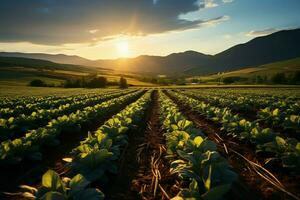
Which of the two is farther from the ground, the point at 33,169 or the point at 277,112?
the point at 277,112

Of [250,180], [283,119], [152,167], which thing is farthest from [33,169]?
[283,119]

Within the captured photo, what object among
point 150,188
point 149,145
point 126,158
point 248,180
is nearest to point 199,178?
point 150,188

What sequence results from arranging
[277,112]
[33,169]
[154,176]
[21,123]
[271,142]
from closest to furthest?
[154,176] < [271,142] < [33,169] < [277,112] < [21,123]

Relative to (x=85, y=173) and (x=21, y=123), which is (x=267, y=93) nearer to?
(x=21, y=123)

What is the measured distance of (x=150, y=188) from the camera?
511 cm

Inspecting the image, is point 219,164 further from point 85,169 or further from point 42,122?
point 42,122

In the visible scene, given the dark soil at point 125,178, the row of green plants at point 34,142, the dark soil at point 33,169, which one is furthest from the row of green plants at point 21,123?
the dark soil at point 125,178

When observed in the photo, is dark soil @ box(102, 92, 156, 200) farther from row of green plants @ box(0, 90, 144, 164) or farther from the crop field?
row of green plants @ box(0, 90, 144, 164)

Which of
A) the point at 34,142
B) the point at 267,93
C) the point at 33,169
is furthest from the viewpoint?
the point at 267,93

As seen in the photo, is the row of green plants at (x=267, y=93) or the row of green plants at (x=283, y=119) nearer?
the row of green plants at (x=283, y=119)

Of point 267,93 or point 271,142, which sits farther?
point 267,93

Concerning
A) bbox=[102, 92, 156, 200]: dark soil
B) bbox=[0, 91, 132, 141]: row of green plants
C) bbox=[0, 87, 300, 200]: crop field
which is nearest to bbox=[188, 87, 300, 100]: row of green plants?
bbox=[0, 87, 300, 200]: crop field

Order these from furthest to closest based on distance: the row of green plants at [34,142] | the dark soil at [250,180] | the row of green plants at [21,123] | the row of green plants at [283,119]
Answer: the row of green plants at [21,123]
the row of green plants at [283,119]
the row of green plants at [34,142]
the dark soil at [250,180]

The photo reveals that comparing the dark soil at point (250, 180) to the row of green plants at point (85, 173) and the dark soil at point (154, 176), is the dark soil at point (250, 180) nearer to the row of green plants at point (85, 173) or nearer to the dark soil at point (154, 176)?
the dark soil at point (154, 176)
